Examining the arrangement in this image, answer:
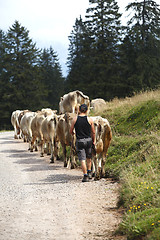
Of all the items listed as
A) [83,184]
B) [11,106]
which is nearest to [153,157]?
[83,184]

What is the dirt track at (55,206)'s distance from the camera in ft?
18.4

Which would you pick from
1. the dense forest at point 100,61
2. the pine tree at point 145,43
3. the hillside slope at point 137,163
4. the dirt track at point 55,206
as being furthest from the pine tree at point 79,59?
the dirt track at point 55,206

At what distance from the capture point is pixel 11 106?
47.0 meters

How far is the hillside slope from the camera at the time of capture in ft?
17.9

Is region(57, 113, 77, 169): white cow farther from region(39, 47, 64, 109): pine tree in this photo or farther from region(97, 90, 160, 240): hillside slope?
region(39, 47, 64, 109): pine tree

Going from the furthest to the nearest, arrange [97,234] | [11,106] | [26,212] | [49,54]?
1. [49,54]
2. [11,106]
3. [26,212]
4. [97,234]

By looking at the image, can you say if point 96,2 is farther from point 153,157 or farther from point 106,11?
point 153,157

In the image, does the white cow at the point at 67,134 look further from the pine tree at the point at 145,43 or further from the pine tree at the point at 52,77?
the pine tree at the point at 52,77

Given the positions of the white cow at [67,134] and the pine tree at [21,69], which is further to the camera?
the pine tree at [21,69]

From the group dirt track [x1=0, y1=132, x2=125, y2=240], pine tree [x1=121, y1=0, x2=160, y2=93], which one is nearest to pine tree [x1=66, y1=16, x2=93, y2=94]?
pine tree [x1=121, y1=0, x2=160, y2=93]

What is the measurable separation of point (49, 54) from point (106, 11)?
85.0 ft

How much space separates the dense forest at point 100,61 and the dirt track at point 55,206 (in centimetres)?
2388

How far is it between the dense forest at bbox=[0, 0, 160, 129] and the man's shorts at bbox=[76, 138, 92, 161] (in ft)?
78.2

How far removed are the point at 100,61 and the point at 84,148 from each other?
118ft
